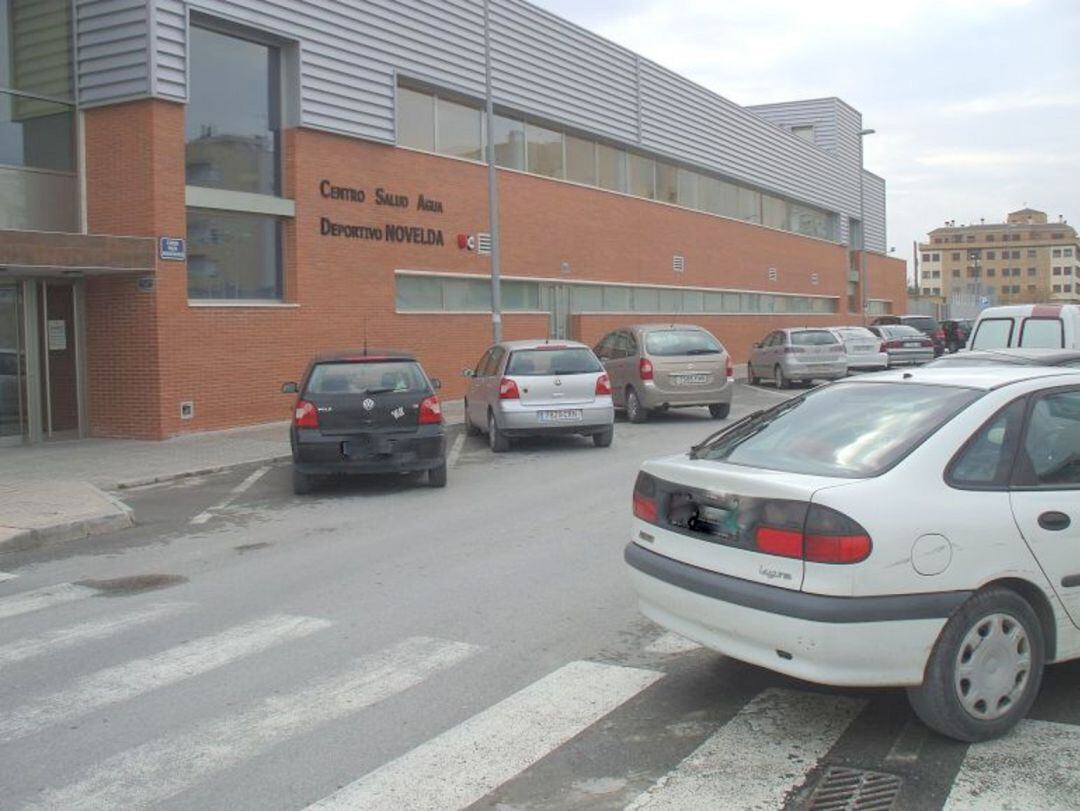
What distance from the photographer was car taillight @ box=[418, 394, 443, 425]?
1134cm

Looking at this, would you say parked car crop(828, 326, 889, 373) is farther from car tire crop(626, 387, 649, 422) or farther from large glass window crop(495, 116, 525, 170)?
car tire crop(626, 387, 649, 422)

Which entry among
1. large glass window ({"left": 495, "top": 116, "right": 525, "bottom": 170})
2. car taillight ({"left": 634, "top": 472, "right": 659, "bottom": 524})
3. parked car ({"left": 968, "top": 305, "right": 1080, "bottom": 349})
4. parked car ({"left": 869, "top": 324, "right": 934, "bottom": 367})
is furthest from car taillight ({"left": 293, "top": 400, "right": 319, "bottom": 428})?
parked car ({"left": 869, "top": 324, "right": 934, "bottom": 367})

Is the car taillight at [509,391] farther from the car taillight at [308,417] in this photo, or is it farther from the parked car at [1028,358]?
the parked car at [1028,358]

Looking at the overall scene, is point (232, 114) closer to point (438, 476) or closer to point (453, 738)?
point (438, 476)

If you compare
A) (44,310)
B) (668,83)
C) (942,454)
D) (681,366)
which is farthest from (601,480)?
(668,83)

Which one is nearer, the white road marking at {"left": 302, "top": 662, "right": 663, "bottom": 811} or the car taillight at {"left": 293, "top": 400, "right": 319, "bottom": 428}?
the white road marking at {"left": 302, "top": 662, "right": 663, "bottom": 811}

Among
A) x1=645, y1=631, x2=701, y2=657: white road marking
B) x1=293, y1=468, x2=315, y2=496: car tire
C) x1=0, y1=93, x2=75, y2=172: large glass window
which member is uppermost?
x1=0, y1=93, x2=75, y2=172: large glass window

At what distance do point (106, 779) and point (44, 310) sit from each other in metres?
13.3

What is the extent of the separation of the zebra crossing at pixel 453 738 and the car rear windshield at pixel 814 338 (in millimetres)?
21243

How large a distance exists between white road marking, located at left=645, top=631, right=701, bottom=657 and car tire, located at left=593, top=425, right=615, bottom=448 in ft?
29.7

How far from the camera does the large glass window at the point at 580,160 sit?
26.9 metres

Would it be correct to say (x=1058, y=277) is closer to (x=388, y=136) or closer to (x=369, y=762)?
(x=388, y=136)

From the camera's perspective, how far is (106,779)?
418cm

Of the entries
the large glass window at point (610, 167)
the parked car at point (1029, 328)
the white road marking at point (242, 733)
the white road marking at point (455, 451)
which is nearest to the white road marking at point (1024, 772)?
the white road marking at point (242, 733)
